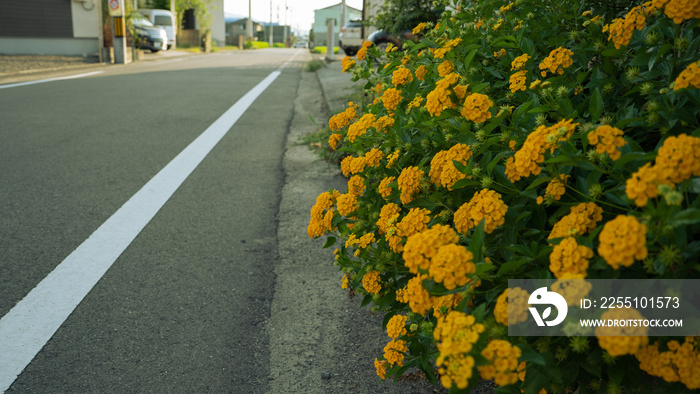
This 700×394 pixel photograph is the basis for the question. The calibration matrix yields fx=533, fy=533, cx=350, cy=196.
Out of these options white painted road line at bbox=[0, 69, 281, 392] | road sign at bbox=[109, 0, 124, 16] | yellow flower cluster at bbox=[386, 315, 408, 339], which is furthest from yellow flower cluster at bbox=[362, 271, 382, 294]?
road sign at bbox=[109, 0, 124, 16]

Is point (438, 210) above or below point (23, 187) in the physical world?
above

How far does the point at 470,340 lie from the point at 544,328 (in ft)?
0.76

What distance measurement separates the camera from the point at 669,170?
3.33 feet

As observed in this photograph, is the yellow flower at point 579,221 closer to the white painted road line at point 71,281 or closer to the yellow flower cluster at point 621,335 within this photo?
the yellow flower cluster at point 621,335

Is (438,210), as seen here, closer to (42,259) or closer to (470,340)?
(470,340)

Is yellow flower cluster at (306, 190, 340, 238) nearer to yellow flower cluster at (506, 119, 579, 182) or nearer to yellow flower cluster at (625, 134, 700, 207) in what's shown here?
yellow flower cluster at (506, 119, 579, 182)

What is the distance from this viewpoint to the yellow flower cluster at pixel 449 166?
1.55 m

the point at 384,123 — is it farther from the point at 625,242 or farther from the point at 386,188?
the point at 625,242

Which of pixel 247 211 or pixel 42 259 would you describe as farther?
pixel 247 211

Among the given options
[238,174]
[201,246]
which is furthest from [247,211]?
[238,174]

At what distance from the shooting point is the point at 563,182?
4.51ft

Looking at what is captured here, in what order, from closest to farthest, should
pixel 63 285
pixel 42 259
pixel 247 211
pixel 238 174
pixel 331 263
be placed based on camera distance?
pixel 63 285 < pixel 42 259 < pixel 331 263 < pixel 247 211 < pixel 238 174

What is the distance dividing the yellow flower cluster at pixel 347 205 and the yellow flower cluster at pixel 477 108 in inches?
21.2

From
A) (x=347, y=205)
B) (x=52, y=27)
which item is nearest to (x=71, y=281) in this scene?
(x=347, y=205)
